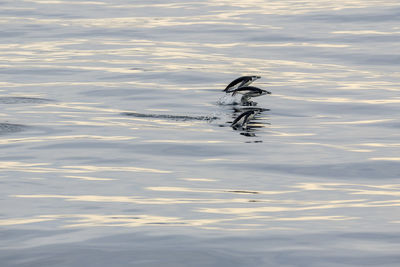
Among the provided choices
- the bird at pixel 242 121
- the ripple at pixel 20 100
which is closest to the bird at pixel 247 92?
the bird at pixel 242 121

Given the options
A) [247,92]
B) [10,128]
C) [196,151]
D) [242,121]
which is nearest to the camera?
[196,151]

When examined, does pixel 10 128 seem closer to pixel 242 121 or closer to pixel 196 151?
pixel 196 151

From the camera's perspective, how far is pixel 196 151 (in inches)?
566

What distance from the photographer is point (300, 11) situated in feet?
136

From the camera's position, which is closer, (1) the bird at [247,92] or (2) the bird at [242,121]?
(2) the bird at [242,121]

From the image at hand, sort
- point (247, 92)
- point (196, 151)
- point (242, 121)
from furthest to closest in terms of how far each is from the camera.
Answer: point (247, 92) → point (242, 121) → point (196, 151)

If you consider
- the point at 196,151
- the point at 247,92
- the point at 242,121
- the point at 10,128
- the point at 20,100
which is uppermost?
the point at 247,92

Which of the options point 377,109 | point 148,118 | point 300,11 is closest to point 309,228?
point 148,118

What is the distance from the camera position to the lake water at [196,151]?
889 cm

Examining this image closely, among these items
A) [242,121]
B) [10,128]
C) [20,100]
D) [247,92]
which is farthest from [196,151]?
[20,100]

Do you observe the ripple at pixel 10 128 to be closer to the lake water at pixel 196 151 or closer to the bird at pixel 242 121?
the lake water at pixel 196 151

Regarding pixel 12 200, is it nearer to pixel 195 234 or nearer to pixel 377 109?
pixel 195 234

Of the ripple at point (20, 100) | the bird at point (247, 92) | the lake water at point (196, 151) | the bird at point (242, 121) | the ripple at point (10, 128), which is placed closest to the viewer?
the lake water at point (196, 151)

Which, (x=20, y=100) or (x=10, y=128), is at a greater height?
(x=20, y=100)
